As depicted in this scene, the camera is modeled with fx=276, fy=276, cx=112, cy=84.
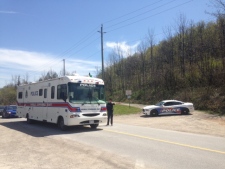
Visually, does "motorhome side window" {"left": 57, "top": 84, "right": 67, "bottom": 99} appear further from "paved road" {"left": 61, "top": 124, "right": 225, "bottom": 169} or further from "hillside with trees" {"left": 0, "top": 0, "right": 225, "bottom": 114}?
"hillside with trees" {"left": 0, "top": 0, "right": 225, "bottom": 114}

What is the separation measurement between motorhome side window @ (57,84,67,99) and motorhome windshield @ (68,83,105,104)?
1.05 ft

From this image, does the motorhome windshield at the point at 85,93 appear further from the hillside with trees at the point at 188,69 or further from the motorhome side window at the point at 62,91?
the hillside with trees at the point at 188,69

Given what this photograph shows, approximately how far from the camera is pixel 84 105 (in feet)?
50.4

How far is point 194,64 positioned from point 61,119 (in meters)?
34.4

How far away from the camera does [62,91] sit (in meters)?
15.8

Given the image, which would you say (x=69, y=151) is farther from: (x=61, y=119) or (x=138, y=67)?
(x=138, y=67)

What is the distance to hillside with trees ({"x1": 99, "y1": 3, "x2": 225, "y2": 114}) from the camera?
36.3 metres

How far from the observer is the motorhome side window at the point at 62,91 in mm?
15297

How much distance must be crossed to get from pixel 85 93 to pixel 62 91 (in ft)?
4.34

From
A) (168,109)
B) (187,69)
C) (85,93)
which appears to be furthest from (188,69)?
(85,93)

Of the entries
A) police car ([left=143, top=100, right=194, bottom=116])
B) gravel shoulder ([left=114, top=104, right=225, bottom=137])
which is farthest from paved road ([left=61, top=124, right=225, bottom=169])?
police car ([left=143, top=100, right=194, bottom=116])

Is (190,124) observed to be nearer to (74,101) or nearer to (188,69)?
(74,101)

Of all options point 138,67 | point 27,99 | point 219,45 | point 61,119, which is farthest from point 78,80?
point 138,67

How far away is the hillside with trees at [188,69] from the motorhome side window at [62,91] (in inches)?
760
